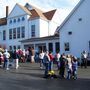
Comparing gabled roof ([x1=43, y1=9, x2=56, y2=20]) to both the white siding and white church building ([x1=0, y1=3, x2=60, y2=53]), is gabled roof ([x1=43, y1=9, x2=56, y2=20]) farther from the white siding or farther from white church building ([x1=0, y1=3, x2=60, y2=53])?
the white siding

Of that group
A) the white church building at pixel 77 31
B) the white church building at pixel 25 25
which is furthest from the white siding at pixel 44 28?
the white church building at pixel 77 31

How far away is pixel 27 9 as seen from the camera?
55.1 meters

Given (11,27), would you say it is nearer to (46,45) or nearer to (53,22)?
(53,22)

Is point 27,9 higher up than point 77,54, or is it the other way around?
point 27,9

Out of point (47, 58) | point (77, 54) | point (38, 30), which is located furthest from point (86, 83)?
point (38, 30)

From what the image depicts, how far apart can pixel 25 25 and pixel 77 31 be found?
1729 cm

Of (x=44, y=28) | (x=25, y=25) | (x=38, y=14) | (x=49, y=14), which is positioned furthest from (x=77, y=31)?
(x=49, y=14)

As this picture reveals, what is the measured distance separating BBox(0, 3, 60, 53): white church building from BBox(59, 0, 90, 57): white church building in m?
10.5

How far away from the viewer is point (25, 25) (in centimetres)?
5225

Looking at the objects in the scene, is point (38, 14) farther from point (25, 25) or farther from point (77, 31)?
point (77, 31)

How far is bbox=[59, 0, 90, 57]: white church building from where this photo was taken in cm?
3588

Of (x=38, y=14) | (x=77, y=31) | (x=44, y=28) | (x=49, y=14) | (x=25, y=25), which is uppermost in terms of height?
(x=49, y=14)

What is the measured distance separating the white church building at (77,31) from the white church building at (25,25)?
10528 mm

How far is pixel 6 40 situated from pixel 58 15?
10.8 meters
